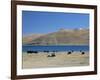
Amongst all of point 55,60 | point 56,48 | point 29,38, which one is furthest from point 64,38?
point 29,38

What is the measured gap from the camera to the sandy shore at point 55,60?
2.14 m

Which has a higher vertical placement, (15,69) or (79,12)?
(79,12)

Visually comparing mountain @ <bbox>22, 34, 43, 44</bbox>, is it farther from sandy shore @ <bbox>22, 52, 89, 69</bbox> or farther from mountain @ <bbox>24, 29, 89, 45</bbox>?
sandy shore @ <bbox>22, 52, 89, 69</bbox>

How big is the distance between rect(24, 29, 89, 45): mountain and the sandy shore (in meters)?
0.12

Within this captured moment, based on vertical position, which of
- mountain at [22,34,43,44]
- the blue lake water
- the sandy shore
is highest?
mountain at [22,34,43,44]

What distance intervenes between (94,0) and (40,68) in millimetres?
963

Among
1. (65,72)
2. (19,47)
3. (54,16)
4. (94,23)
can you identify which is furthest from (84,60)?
(19,47)

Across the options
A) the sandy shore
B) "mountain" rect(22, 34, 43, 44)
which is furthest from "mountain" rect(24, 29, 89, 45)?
the sandy shore

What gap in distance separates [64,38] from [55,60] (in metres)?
0.25

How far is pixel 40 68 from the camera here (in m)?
2.16

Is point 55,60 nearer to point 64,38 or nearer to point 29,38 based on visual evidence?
point 64,38

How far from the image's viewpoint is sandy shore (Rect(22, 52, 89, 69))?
214cm

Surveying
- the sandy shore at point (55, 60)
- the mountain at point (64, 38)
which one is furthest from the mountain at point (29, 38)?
the sandy shore at point (55, 60)

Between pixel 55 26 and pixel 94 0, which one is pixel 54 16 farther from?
pixel 94 0
